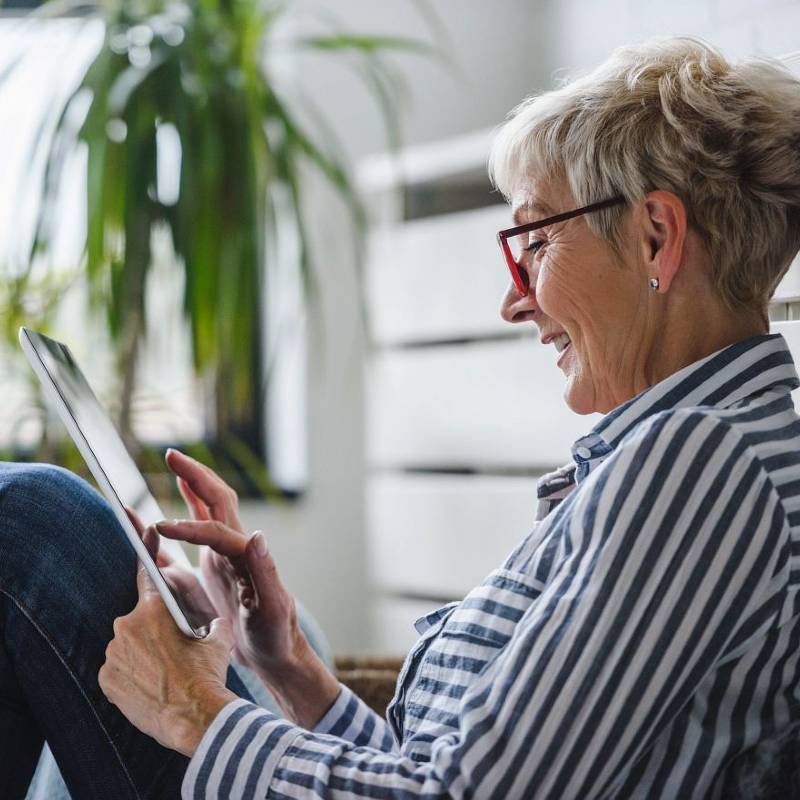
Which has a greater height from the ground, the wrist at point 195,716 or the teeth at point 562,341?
the teeth at point 562,341

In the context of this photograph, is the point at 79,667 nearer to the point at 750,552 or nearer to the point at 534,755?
the point at 534,755

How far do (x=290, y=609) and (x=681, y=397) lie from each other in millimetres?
490

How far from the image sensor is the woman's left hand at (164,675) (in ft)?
2.97

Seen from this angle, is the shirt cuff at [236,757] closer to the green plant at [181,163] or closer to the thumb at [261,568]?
the thumb at [261,568]

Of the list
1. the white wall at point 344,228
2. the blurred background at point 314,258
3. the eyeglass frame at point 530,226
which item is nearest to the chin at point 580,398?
the eyeglass frame at point 530,226

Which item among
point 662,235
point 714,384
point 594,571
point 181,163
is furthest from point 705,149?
point 181,163

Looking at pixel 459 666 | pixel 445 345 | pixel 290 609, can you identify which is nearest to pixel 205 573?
pixel 290 609

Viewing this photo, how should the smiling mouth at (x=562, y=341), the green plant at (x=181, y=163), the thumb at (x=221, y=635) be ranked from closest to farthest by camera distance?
the thumb at (x=221, y=635)
the smiling mouth at (x=562, y=341)
the green plant at (x=181, y=163)

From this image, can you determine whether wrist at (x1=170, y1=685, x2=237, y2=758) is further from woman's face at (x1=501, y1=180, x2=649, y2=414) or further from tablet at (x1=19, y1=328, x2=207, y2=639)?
woman's face at (x1=501, y1=180, x2=649, y2=414)

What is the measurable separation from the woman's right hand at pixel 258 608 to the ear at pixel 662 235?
457 millimetres

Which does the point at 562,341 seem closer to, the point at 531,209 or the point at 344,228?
the point at 531,209

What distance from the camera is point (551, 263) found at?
3.49ft

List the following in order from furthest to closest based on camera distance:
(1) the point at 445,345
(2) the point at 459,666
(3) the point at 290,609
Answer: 1. (1) the point at 445,345
2. (3) the point at 290,609
3. (2) the point at 459,666

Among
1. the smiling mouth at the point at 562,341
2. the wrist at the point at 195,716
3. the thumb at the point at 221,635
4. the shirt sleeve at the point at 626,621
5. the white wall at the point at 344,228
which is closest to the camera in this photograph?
the shirt sleeve at the point at 626,621
